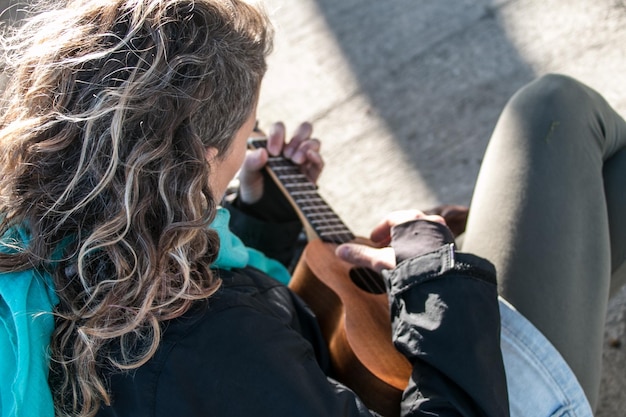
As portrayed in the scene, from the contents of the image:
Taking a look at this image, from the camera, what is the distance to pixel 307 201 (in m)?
1.61

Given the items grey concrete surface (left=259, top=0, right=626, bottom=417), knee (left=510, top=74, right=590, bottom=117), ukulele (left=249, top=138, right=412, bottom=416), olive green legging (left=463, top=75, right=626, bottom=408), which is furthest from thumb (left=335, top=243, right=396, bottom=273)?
grey concrete surface (left=259, top=0, right=626, bottom=417)

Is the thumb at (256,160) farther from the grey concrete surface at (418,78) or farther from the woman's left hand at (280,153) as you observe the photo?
the grey concrete surface at (418,78)

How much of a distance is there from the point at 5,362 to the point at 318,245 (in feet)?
2.53

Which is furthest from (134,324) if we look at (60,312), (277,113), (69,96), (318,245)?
(277,113)

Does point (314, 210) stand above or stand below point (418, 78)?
above

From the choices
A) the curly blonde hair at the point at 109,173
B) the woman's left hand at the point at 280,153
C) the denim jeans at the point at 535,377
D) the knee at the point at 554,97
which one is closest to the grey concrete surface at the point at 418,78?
the woman's left hand at the point at 280,153

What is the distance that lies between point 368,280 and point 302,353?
475 mm

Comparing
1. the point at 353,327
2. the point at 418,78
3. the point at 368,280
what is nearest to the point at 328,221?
the point at 368,280

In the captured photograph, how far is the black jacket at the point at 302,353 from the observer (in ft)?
2.90

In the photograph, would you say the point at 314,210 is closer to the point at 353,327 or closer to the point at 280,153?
the point at 280,153

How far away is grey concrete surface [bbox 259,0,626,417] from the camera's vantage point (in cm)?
225

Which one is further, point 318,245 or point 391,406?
point 318,245

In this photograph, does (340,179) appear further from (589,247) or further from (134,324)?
(134,324)

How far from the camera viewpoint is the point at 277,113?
8.38 ft
